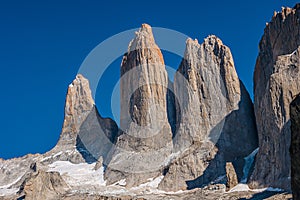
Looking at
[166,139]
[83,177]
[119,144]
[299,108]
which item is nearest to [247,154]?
[166,139]

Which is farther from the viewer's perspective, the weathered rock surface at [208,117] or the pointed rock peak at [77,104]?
the pointed rock peak at [77,104]

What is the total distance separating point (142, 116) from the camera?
101562mm

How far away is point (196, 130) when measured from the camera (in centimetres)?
9219

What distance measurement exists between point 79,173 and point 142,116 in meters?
20.5

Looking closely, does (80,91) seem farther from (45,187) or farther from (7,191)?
(45,187)

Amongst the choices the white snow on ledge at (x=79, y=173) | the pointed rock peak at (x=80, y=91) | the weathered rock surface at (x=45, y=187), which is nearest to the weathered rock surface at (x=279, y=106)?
the weathered rock surface at (x=45, y=187)

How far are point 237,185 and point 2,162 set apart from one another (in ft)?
291

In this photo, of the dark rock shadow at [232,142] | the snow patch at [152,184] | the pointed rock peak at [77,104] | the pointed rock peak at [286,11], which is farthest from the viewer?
the pointed rock peak at [77,104]

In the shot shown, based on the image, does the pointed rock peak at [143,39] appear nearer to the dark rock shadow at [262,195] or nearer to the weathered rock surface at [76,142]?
the weathered rock surface at [76,142]

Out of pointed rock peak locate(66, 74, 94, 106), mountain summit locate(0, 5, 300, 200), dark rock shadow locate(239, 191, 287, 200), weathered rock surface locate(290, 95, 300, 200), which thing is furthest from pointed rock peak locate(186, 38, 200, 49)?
weathered rock surface locate(290, 95, 300, 200)

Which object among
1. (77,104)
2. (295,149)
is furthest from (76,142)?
(295,149)

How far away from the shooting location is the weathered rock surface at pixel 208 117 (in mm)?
84812

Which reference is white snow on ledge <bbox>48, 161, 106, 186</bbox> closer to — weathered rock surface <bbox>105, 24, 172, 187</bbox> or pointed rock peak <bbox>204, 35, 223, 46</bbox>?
weathered rock surface <bbox>105, 24, 172, 187</bbox>

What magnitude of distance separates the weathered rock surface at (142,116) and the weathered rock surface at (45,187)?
11.2 m
